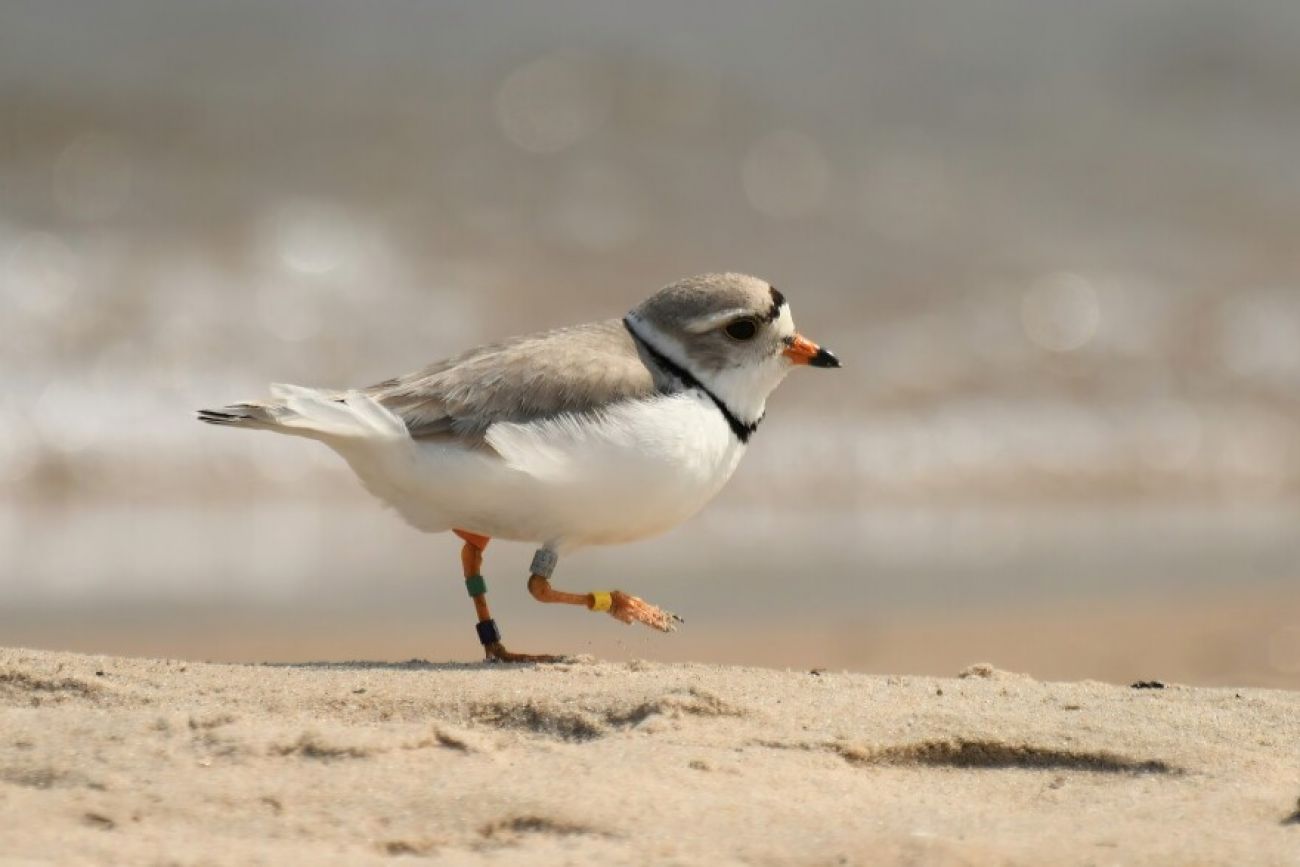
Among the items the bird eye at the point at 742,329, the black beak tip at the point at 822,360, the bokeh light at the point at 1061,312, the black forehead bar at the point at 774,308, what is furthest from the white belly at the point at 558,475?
the bokeh light at the point at 1061,312

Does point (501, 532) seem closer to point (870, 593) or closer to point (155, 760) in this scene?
point (155, 760)

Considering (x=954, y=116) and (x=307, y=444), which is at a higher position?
(x=954, y=116)

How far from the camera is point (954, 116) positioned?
2022 cm

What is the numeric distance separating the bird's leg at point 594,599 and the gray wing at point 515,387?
1.48ft

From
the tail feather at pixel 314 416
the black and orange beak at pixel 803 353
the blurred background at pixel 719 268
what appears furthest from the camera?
the blurred background at pixel 719 268

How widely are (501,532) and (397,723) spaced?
4.17 ft

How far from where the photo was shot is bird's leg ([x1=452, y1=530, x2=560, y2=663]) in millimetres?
5367

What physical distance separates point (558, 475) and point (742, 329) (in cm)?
94

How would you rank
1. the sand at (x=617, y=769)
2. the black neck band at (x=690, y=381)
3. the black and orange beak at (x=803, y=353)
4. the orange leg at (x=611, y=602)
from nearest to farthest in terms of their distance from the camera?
the sand at (x=617, y=769) → the orange leg at (x=611, y=602) → the black neck band at (x=690, y=381) → the black and orange beak at (x=803, y=353)

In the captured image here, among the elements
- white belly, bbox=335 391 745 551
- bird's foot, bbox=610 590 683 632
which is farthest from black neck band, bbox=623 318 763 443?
bird's foot, bbox=610 590 683 632

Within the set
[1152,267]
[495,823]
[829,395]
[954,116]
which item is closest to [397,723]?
[495,823]

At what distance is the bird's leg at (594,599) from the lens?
5277 mm

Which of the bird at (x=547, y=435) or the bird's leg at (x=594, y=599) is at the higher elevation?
the bird at (x=547, y=435)

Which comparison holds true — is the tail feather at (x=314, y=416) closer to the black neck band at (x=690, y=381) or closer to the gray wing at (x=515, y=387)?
the gray wing at (x=515, y=387)
